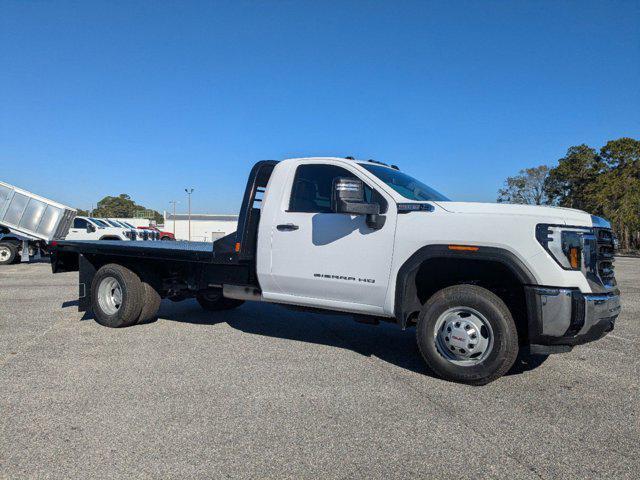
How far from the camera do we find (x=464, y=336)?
4.11 meters

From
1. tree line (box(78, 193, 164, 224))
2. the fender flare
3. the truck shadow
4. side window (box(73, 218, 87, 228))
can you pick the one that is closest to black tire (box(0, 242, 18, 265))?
side window (box(73, 218, 87, 228))

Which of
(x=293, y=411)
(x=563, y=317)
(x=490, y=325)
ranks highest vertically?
(x=563, y=317)

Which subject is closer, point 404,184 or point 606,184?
point 404,184

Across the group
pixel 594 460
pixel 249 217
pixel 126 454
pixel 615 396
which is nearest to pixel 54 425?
pixel 126 454

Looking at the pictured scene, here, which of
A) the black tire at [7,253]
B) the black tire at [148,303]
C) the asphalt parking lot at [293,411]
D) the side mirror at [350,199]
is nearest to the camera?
the asphalt parking lot at [293,411]

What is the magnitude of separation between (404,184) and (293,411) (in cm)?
261

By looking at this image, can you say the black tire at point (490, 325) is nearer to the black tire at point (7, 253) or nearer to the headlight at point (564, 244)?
the headlight at point (564, 244)

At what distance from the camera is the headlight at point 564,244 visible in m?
3.83

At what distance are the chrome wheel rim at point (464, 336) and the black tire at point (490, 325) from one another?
2 cm

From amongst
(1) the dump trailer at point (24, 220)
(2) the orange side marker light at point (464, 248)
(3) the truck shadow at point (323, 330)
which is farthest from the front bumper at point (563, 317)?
(1) the dump trailer at point (24, 220)

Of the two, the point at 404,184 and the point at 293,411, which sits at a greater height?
the point at 404,184

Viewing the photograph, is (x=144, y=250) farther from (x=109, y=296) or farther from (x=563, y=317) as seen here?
(x=563, y=317)

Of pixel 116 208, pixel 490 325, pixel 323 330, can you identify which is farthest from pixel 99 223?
pixel 116 208

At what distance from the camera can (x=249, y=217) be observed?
5.43m
